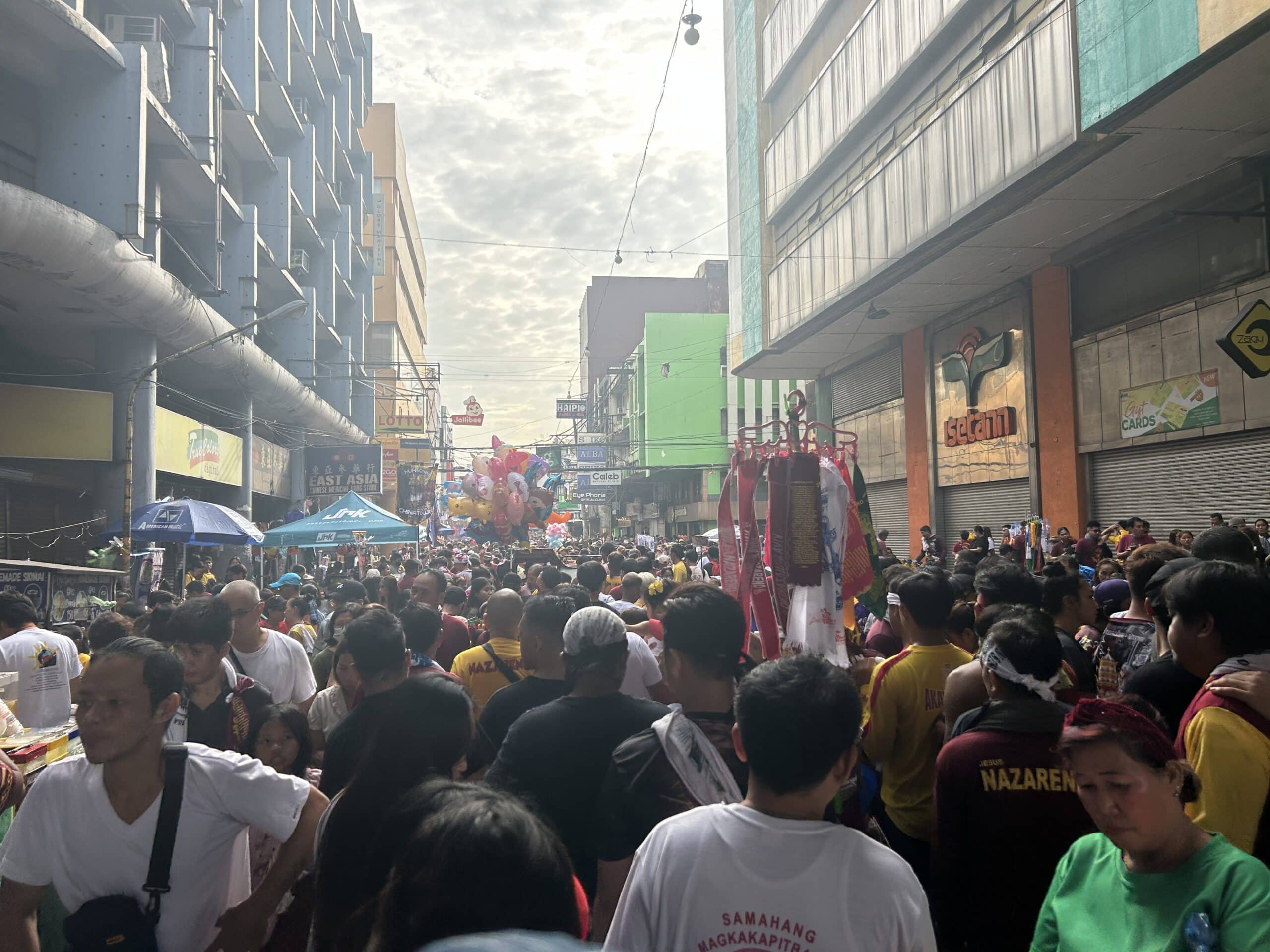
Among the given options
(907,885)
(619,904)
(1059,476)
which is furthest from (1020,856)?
(1059,476)

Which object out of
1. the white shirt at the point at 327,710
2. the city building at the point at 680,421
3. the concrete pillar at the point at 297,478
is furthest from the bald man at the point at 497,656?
the city building at the point at 680,421

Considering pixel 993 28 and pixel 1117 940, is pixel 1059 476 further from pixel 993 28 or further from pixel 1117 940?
pixel 1117 940

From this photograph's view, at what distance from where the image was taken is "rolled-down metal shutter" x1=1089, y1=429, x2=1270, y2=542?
Result: 44.1ft

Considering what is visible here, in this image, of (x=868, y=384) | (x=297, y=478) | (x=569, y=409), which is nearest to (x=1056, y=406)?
(x=868, y=384)

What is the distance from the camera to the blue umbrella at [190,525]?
14195 millimetres

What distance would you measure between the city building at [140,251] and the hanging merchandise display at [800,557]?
40.2ft

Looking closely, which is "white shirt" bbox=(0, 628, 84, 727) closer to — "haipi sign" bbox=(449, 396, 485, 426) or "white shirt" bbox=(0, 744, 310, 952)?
"white shirt" bbox=(0, 744, 310, 952)

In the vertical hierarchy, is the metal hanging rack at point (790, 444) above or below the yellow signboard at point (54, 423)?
below

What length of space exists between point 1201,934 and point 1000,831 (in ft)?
3.21

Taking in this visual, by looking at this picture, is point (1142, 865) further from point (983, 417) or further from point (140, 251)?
point (983, 417)

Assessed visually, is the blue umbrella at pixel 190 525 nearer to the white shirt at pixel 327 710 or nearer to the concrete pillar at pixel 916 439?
the white shirt at pixel 327 710

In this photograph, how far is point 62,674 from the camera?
592 centimetres

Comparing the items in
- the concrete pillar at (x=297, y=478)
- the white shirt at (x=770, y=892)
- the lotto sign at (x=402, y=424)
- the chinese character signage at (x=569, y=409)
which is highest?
the chinese character signage at (x=569, y=409)

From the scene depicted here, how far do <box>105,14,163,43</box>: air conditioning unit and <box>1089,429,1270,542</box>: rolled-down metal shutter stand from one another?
20.3 meters
